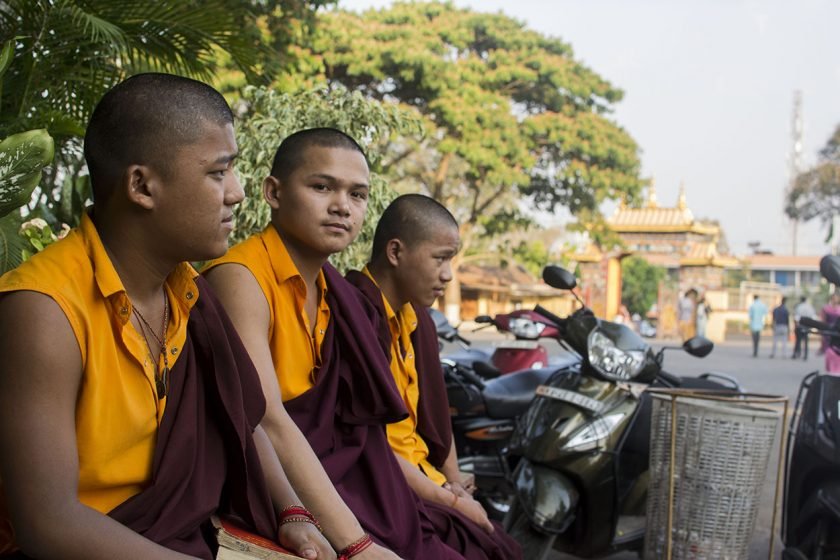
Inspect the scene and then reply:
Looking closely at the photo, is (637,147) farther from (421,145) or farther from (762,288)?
(762,288)

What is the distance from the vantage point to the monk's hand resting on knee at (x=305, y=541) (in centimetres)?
185

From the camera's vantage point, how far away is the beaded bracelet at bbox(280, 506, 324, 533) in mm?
1904

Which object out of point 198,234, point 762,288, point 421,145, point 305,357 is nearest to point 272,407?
point 305,357

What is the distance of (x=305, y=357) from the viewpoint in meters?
2.31

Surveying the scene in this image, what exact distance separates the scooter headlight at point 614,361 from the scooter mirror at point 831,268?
0.78m

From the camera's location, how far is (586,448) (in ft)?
12.0

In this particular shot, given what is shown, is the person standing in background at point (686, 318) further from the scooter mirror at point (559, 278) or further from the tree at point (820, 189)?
the scooter mirror at point (559, 278)

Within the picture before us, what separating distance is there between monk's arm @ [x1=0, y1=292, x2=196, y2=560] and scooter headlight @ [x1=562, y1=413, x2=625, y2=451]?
95.5 inches

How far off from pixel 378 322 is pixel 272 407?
0.70m

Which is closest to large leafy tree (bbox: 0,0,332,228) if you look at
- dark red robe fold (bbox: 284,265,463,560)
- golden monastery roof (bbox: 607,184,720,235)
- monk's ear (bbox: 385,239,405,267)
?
monk's ear (bbox: 385,239,405,267)

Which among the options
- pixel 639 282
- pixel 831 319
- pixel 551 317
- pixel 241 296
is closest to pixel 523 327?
pixel 551 317

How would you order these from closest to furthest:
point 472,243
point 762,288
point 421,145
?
point 421,145 < point 472,243 < point 762,288

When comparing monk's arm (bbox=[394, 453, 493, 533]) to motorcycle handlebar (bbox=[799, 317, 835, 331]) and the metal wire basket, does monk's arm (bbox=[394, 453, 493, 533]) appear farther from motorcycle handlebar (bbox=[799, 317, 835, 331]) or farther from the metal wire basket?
motorcycle handlebar (bbox=[799, 317, 835, 331])

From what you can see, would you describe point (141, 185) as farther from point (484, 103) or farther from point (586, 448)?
point (484, 103)
